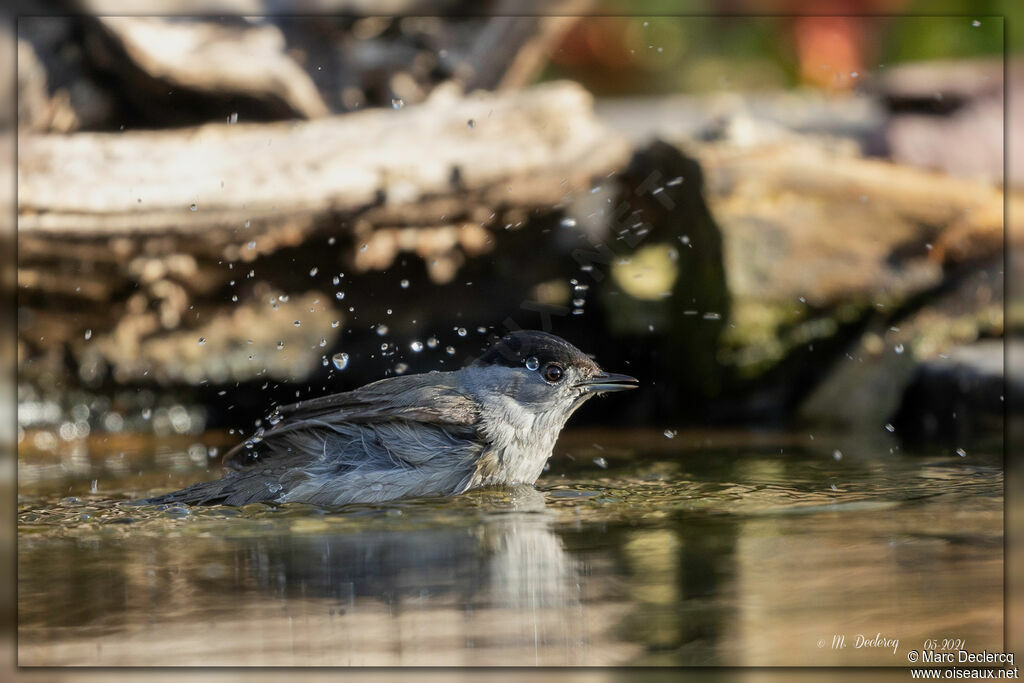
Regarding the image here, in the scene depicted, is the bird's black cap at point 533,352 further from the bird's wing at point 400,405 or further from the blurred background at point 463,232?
the blurred background at point 463,232

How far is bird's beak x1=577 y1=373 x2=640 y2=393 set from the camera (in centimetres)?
436

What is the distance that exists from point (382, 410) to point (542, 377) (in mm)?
741

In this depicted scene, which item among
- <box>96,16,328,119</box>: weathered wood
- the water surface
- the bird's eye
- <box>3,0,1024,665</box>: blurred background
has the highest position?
<box>96,16,328,119</box>: weathered wood

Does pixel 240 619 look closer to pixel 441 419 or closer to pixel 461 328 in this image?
pixel 441 419

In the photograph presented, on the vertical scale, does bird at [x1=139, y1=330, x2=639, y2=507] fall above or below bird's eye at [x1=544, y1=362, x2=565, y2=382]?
below

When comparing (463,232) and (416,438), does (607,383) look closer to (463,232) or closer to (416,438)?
(416,438)

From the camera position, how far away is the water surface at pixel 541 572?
2.28 meters

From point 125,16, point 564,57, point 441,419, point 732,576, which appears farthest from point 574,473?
point 564,57

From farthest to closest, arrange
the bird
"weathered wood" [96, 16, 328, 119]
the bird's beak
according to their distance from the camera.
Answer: "weathered wood" [96, 16, 328, 119]
the bird's beak
the bird

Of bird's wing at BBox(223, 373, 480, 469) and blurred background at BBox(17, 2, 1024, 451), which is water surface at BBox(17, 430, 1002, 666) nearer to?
bird's wing at BBox(223, 373, 480, 469)

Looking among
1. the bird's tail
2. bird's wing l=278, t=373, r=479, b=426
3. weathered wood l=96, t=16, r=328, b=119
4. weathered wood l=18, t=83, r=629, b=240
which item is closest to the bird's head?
bird's wing l=278, t=373, r=479, b=426

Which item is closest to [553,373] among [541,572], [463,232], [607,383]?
[607,383]

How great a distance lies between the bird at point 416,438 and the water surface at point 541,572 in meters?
0.13

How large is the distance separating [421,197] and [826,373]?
2935 millimetres
